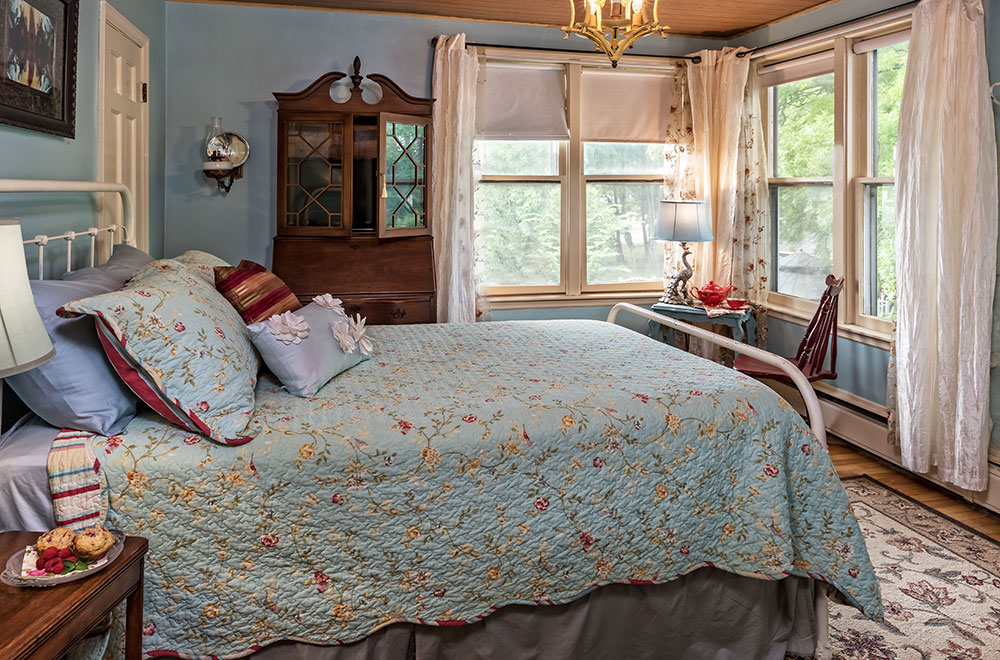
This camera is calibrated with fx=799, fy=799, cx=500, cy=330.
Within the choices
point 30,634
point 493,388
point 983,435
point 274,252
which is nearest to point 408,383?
point 493,388

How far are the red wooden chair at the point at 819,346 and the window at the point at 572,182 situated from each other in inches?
52.2

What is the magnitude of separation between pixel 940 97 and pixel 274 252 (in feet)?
10.4

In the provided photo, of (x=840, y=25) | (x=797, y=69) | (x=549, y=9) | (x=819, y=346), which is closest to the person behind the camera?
(x=819, y=346)

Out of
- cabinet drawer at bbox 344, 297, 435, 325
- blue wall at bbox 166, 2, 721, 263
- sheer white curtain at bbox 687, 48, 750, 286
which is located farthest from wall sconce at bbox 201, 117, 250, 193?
sheer white curtain at bbox 687, 48, 750, 286

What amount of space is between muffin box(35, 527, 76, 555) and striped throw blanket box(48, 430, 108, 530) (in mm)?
261

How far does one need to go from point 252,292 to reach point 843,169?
308cm

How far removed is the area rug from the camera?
2.29 m

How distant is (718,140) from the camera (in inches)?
Result: 191

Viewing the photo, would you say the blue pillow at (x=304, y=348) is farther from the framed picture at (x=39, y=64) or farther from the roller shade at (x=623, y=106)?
the roller shade at (x=623, y=106)

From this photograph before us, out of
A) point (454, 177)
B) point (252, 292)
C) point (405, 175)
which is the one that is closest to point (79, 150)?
point (252, 292)

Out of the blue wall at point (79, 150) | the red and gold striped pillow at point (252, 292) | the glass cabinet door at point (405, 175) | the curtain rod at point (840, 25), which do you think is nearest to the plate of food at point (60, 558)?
the red and gold striped pillow at point (252, 292)

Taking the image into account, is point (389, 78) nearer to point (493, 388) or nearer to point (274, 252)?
point (274, 252)

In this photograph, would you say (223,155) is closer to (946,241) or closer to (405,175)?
(405,175)

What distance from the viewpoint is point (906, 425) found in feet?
11.6
